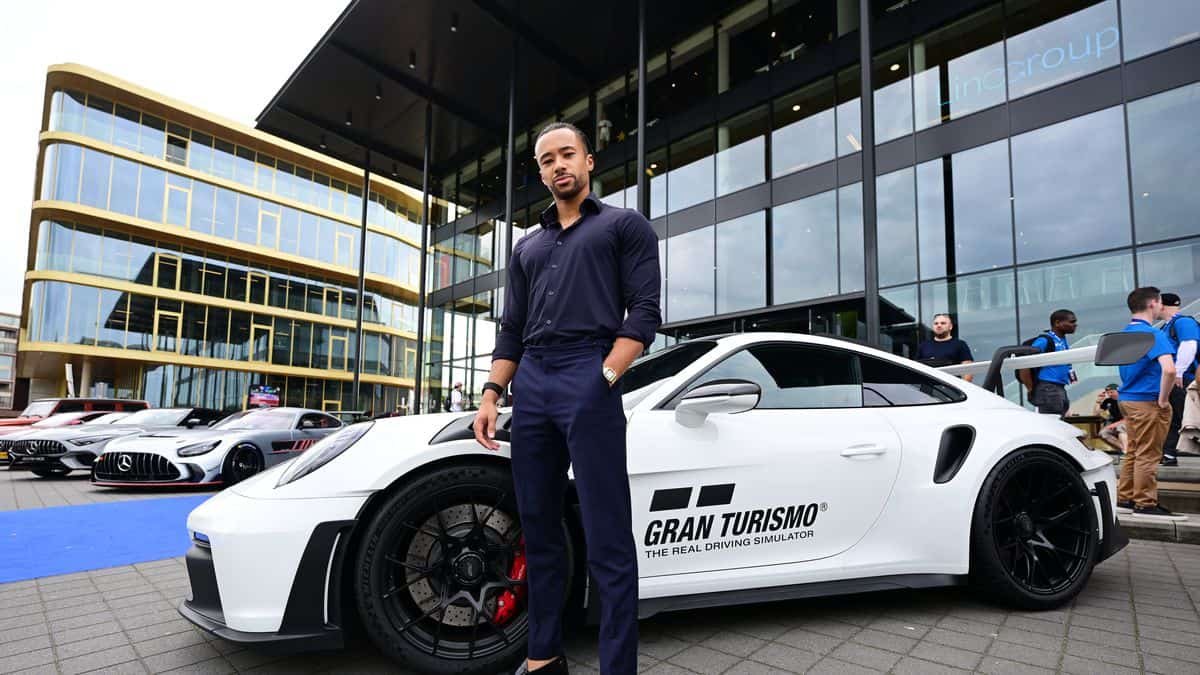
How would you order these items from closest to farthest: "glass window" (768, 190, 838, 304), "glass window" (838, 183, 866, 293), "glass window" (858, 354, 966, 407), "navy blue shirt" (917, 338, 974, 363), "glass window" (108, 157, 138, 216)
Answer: "glass window" (858, 354, 966, 407) → "navy blue shirt" (917, 338, 974, 363) → "glass window" (838, 183, 866, 293) → "glass window" (768, 190, 838, 304) → "glass window" (108, 157, 138, 216)

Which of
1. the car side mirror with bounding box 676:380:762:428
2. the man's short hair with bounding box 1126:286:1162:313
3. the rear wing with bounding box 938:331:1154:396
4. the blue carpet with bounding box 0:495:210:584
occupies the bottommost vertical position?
the blue carpet with bounding box 0:495:210:584

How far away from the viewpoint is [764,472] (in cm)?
247

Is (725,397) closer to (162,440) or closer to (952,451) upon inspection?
(952,451)

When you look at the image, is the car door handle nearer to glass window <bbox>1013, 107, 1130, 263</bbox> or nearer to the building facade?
the building facade

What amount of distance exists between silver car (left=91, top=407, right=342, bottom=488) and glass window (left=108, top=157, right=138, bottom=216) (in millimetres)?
25001

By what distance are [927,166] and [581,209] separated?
11.2 metres

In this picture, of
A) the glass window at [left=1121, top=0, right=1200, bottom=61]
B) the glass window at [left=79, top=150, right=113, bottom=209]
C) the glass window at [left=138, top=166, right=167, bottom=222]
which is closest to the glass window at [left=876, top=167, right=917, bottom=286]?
the glass window at [left=1121, top=0, right=1200, bottom=61]

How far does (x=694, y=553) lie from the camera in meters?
2.37

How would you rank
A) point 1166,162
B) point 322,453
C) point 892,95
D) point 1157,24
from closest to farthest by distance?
1. point 322,453
2. point 1166,162
3. point 1157,24
4. point 892,95

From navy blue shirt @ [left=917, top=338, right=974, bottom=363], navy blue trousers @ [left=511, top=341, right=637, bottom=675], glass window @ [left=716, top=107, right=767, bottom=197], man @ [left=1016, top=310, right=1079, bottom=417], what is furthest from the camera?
glass window @ [left=716, top=107, right=767, bottom=197]

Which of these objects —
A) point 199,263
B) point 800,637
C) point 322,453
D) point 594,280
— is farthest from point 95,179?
point 800,637

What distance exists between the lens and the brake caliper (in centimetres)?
221

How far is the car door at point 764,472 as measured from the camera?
2.34 meters

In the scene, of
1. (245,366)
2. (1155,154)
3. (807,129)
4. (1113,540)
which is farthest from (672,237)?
(245,366)
